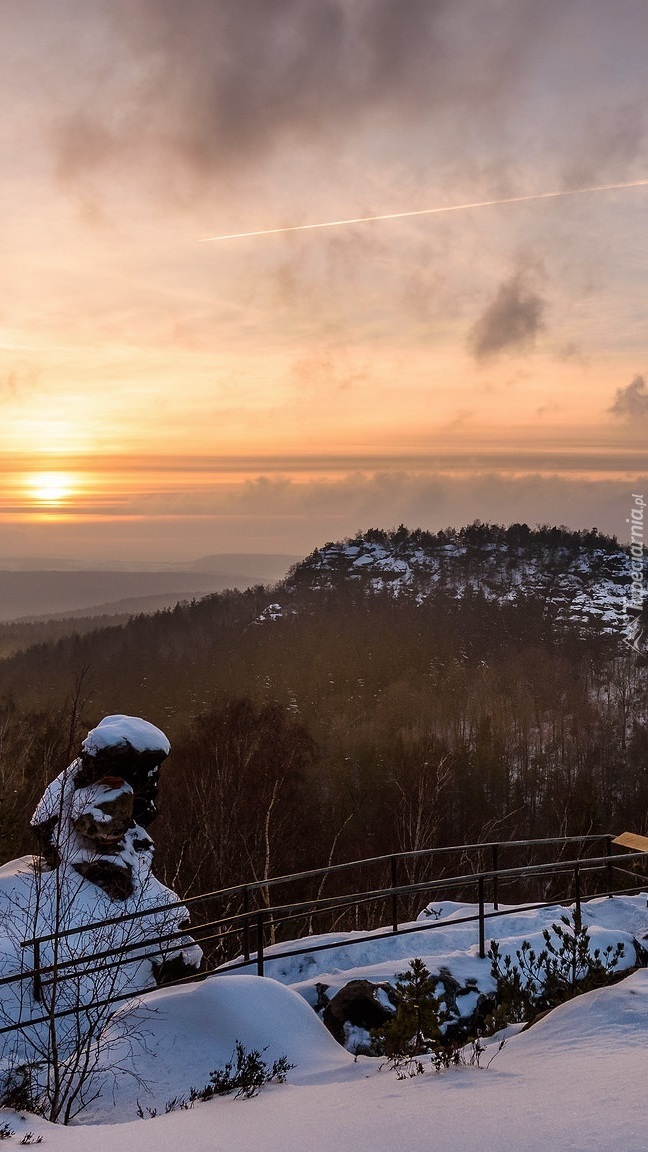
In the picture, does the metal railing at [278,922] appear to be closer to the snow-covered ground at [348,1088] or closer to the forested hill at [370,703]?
the snow-covered ground at [348,1088]

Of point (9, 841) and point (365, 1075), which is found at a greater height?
point (365, 1075)

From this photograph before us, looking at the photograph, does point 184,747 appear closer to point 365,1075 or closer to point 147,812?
point 147,812

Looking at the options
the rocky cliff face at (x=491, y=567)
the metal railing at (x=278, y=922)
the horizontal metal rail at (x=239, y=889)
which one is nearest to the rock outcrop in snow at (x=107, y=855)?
the metal railing at (x=278, y=922)

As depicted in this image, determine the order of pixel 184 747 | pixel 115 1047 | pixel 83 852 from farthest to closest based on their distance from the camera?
pixel 184 747 < pixel 83 852 < pixel 115 1047

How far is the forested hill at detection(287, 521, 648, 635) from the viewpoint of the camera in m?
141

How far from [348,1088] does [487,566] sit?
158m

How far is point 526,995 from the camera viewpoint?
20.2ft

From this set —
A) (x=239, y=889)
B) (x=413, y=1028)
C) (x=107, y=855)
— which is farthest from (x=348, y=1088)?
(x=107, y=855)

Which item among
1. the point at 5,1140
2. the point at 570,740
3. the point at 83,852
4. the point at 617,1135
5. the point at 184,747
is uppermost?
the point at 617,1135

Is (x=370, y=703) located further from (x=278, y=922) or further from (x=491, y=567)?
(x=491, y=567)

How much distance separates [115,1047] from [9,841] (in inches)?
522

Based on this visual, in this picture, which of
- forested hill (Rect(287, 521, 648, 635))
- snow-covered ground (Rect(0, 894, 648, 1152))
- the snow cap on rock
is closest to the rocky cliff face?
forested hill (Rect(287, 521, 648, 635))

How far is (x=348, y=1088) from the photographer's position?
514 centimetres

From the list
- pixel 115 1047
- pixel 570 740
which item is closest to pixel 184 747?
pixel 115 1047
